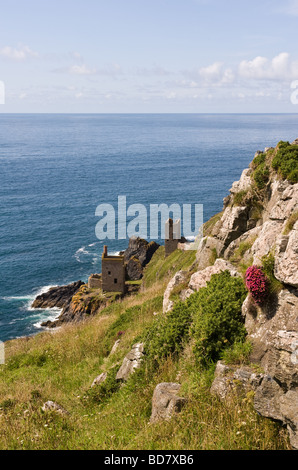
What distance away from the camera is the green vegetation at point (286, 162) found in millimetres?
16672

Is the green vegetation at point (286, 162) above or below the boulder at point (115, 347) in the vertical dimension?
above

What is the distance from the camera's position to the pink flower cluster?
32.4 feet

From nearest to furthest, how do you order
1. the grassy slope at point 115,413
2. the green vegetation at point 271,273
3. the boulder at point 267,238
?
1. the grassy slope at point 115,413
2. the green vegetation at point 271,273
3. the boulder at point 267,238

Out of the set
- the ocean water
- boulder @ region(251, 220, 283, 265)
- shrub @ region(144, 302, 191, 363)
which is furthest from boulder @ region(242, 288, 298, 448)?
the ocean water

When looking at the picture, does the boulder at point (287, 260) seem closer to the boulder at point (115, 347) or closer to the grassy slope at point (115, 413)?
the grassy slope at point (115, 413)

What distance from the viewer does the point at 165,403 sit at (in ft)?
27.4

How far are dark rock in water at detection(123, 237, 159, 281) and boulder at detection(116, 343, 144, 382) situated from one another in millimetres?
49537

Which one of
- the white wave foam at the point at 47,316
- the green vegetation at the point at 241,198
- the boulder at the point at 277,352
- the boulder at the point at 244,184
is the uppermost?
the boulder at the point at 244,184

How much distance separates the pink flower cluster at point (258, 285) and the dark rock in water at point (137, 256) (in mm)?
51971

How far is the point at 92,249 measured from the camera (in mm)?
74500

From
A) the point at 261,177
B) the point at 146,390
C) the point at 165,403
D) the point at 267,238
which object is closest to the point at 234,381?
the point at 165,403

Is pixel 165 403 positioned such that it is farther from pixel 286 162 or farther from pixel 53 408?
pixel 286 162

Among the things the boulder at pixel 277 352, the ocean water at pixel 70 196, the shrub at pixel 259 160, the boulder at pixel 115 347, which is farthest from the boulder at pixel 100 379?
the ocean water at pixel 70 196

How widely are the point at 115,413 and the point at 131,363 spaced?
8.23ft
